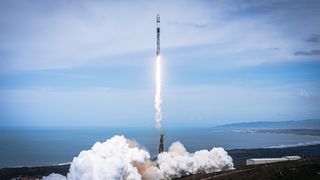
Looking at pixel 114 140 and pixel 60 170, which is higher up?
pixel 114 140

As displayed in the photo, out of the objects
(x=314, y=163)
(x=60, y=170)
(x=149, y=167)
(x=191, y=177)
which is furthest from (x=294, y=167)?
(x=60, y=170)

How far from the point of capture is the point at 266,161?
122125 mm

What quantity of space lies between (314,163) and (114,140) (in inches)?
1662

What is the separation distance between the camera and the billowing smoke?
276 feet

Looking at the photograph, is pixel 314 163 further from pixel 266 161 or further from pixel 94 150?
pixel 94 150

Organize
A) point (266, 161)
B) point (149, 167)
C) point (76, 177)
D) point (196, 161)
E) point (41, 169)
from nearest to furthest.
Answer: point (76, 177) < point (149, 167) < point (196, 161) < point (266, 161) < point (41, 169)

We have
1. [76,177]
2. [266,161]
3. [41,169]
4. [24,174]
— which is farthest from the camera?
[41,169]

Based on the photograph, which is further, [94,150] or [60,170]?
[60,170]

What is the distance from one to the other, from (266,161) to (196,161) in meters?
25.7

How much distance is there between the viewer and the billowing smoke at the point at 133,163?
276 ft

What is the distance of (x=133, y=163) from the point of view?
9344 cm

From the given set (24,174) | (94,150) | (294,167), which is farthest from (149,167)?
(24,174)

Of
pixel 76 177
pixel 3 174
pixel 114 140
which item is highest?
pixel 114 140

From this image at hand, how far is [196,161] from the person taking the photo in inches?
4240
